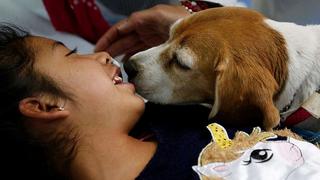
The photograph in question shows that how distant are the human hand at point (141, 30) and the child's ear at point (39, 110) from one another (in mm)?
665

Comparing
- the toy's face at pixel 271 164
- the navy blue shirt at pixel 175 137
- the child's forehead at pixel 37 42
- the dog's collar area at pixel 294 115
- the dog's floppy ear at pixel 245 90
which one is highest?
the child's forehead at pixel 37 42

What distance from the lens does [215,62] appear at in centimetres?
133

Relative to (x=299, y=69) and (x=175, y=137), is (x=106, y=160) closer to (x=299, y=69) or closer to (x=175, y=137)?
(x=175, y=137)

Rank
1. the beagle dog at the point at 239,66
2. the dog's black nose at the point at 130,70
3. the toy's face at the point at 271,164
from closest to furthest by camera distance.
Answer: the toy's face at the point at 271,164 < the beagle dog at the point at 239,66 < the dog's black nose at the point at 130,70

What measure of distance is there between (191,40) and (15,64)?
1.46 feet

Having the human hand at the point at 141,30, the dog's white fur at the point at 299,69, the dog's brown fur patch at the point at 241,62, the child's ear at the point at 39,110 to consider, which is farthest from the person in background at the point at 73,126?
the human hand at the point at 141,30

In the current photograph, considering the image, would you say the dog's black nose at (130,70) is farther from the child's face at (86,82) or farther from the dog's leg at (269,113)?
the dog's leg at (269,113)

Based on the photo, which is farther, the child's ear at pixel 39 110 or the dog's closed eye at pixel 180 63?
the dog's closed eye at pixel 180 63

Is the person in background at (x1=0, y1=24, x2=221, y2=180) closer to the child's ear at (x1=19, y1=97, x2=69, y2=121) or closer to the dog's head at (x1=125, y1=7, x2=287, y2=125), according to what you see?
the child's ear at (x1=19, y1=97, x2=69, y2=121)

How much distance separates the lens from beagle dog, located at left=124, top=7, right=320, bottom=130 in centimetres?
129

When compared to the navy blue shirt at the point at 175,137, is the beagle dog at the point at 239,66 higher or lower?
higher

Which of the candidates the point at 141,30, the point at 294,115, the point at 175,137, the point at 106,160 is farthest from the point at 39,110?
the point at 141,30

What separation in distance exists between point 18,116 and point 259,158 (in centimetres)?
52

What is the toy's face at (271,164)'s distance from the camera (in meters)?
1.07
